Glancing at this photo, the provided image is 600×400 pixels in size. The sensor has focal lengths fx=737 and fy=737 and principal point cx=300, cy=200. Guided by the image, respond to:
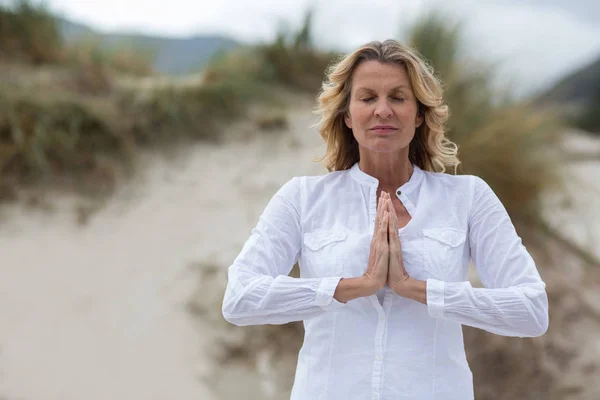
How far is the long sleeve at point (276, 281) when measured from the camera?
1555 millimetres

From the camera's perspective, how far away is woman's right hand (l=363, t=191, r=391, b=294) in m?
1.53

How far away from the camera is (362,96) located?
1.70 metres

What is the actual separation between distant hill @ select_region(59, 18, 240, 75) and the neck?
4989 mm

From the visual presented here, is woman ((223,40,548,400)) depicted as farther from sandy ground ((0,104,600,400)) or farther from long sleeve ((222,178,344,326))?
sandy ground ((0,104,600,400))

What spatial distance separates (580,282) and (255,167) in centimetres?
271

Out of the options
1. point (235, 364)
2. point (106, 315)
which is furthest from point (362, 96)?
point (106, 315)

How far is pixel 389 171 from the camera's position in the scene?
1.79 m

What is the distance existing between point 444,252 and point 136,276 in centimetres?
389

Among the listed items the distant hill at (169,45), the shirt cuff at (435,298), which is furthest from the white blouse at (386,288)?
the distant hill at (169,45)

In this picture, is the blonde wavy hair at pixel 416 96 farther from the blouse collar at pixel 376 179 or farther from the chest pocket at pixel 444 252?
the chest pocket at pixel 444 252

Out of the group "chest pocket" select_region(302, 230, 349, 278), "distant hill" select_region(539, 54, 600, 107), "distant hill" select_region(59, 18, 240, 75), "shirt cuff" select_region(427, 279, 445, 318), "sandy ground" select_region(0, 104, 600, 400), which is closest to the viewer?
"shirt cuff" select_region(427, 279, 445, 318)

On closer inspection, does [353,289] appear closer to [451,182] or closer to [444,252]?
[444,252]

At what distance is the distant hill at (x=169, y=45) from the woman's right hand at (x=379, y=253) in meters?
5.20

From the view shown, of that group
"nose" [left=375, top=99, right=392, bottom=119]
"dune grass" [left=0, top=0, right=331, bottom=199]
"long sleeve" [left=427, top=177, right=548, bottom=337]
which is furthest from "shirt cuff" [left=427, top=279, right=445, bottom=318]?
"dune grass" [left=0, top=0, right=331, bottom=199]
